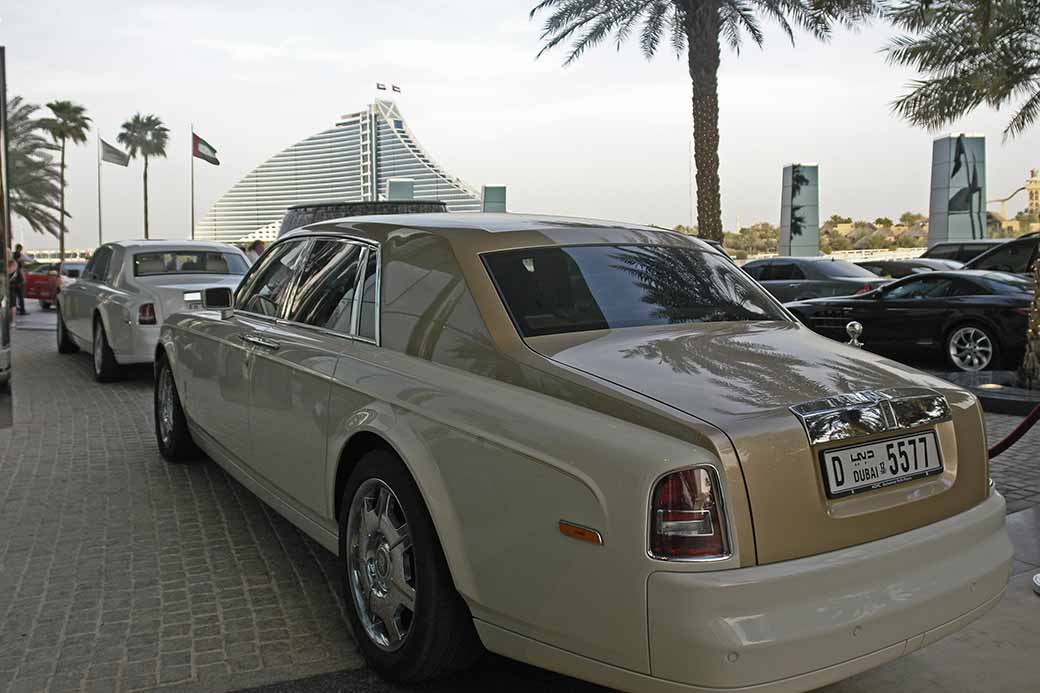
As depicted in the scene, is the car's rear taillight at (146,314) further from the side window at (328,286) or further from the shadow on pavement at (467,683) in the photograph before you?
the shadow on pavement at (467,683)

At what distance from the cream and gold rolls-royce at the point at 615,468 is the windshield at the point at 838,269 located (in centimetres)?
1365

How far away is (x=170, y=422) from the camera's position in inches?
257

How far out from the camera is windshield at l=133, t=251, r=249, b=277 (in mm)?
10953

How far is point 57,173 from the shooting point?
51.7 meters

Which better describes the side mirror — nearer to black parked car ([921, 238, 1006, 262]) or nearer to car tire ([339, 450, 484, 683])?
car tire ([339, 450, 484, 683])

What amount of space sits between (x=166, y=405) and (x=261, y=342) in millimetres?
2439

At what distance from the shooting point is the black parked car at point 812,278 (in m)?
16.5

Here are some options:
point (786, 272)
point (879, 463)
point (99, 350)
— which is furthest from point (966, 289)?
point (99, 350)

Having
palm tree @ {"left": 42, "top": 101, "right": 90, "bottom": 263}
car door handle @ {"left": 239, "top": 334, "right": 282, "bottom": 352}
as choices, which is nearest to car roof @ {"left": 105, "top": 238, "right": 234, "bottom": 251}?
car door handle @ {"left": 239, "top": 334, "right": 282, "bottom": 352}

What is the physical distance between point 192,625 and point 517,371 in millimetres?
1927

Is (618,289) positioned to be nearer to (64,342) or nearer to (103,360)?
(103,360)

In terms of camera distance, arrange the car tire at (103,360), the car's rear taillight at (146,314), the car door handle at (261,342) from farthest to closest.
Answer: the car tire at (103,360)
the car's rear taillight at (146,314)
the car door handle at (261,342)

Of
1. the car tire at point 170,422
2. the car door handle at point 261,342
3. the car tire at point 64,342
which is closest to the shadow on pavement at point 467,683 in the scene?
the car door handle at point 261,342

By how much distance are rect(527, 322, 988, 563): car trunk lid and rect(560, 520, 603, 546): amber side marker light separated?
0.41 m
